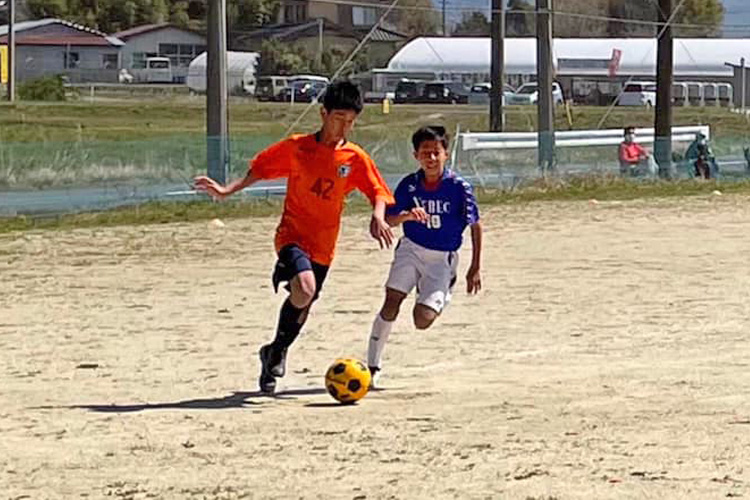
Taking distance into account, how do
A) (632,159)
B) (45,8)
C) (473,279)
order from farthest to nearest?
(45,8), (632,159), (473,279)

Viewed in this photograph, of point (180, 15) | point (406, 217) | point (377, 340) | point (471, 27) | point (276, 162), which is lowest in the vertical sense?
point (377, 340)

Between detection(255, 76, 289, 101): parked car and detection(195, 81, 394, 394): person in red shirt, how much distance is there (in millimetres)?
37682

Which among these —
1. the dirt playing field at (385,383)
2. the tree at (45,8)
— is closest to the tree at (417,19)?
the tree at (45,8)

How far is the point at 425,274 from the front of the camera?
9914mm

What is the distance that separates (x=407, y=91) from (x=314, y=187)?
45547mm

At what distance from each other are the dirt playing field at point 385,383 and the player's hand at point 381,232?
2.89 ft

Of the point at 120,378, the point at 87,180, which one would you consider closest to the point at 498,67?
the point at 87,180

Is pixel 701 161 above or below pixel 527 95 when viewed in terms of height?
below

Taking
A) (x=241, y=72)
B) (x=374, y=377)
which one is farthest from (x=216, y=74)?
(x=241, y=72)

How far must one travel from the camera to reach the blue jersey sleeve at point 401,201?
9.73m

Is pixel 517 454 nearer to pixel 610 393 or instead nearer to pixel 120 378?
pixel 610 393

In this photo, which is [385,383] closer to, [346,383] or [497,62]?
[346,383]

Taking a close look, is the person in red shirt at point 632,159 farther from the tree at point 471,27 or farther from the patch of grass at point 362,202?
the tree at point 471,27

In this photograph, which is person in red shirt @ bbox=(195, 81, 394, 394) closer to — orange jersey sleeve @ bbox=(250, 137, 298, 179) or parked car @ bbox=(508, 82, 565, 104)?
orange jersey sleeve @ bbox=(250, 137, 298, 179)
